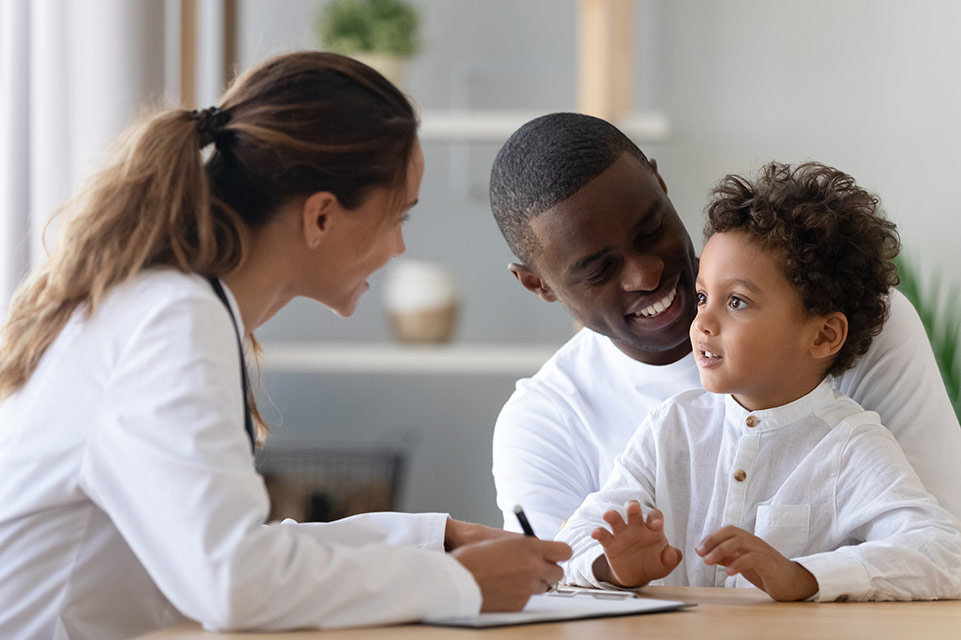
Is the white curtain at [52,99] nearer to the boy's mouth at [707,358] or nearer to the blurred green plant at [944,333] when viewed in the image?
the boy's mouth at [707,358]

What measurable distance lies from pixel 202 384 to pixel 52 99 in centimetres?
167

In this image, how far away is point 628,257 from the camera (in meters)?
1.58

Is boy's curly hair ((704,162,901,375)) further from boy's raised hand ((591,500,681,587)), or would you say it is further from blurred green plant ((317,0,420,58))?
blurred green plant ((317,0,420,58))

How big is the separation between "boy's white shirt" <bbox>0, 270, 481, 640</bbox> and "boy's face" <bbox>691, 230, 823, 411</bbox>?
53cm

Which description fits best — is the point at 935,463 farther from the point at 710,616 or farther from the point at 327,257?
the point at 327,257

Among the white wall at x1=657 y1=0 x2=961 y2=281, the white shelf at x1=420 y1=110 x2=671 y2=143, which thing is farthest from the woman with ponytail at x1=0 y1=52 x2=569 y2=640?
the white wall at x1=657 y1=0 x2=961 y2=281

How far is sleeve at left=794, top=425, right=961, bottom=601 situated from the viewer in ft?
3.71

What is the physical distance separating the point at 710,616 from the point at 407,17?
2528mm

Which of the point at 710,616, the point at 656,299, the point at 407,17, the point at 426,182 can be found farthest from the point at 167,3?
the point at 710,616

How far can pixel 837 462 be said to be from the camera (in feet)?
4.15

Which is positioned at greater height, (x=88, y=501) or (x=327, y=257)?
(x=327, y=257)

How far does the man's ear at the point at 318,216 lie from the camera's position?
109cm

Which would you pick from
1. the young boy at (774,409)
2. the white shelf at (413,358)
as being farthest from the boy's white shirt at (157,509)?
the white shelf at (413,358)

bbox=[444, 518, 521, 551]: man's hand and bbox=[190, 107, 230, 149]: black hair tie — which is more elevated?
bbox=[190, 107, 230, 149]: black hair tie
